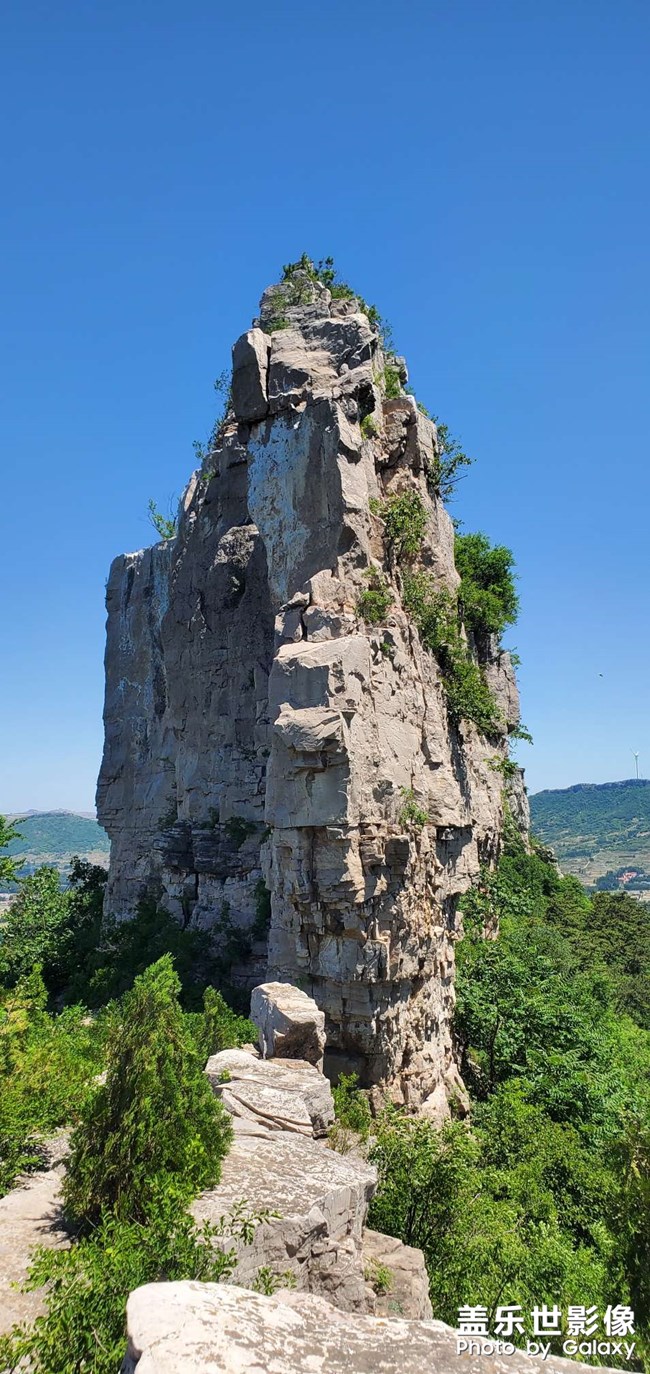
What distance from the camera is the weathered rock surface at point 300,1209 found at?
646cm

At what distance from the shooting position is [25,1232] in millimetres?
6434

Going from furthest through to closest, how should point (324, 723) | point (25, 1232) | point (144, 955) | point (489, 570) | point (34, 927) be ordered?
1. point (34, 927)
2. point (489, 570)
3. point (144, 955)
4. point (324, 723)
5. point (25, 1232)

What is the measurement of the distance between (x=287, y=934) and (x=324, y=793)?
3422mm

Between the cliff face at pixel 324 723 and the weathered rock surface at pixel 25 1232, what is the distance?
877cm

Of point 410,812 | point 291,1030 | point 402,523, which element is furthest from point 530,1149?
point 402,523

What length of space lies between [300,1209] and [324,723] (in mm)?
9772

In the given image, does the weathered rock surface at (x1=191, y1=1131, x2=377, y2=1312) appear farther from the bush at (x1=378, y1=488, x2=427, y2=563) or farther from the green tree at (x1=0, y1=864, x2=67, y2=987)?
the green tree at (x1=0, y1=864, x2=67, y2=987)

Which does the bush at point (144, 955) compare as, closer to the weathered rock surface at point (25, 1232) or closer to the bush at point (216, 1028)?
the bush at point (216, 1028)

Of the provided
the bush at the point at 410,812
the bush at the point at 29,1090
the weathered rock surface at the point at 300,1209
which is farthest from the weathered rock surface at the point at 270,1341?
the bush at the point at 410,812

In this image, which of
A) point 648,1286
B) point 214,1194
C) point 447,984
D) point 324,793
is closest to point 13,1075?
point 214,1194

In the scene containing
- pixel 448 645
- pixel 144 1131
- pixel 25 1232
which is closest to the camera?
pixel 25 1232

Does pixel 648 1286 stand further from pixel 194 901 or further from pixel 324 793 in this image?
pixel 194 901

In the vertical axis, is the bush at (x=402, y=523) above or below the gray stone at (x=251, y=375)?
below

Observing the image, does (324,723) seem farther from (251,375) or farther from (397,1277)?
(251,375)
